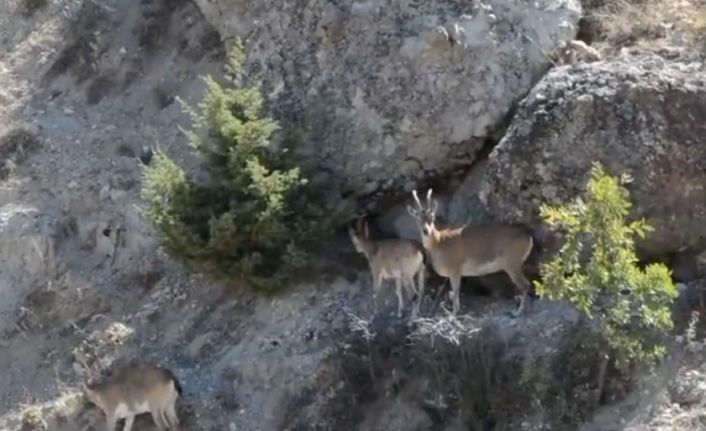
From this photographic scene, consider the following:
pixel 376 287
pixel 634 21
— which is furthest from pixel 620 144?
pixel 376 287

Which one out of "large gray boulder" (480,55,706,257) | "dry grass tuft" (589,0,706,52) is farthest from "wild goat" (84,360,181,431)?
"dry grass tuft" (589,0,706,52)

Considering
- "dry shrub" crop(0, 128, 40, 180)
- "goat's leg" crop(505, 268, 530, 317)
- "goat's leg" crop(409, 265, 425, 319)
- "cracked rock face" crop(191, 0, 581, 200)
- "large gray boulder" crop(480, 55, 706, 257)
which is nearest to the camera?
"large gray boulder" crop(480, 55, 706, 257)

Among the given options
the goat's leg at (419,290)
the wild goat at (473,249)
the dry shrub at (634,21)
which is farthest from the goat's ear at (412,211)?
the dry shrub at (634,21)

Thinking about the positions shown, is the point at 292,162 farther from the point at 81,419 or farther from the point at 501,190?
the point at 81,419

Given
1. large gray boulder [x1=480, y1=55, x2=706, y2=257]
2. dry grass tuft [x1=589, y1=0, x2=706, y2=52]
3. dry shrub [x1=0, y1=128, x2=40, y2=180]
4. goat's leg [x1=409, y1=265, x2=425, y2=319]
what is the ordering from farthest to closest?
dry shrub [x1=0, y1=128, x2=40, y2=180], dry grass tuft [x1=589, y1=0, x2=706, y2=52], goat's leg [x1=409, y1=265, x2=425, y2=319], large gray boulder [x1=480, y1=55, x2=706, y2=257]

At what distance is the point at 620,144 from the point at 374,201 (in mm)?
3179

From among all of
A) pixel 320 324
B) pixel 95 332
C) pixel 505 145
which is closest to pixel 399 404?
pixel 320 324

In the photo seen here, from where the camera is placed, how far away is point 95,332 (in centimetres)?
1766

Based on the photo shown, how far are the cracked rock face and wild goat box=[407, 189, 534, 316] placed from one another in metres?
1.10

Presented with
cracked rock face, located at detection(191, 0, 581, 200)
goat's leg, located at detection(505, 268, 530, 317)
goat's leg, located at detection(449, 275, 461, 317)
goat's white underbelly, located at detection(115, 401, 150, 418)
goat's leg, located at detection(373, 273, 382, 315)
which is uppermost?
cracked rock face, located at detection(191, 0, 581, 200)

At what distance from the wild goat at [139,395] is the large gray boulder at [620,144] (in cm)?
405

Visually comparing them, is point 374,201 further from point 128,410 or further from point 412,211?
point 128,410

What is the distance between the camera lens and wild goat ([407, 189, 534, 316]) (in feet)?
49.4

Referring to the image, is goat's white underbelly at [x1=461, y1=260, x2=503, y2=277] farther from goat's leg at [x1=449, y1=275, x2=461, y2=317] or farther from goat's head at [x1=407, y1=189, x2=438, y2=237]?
goat's head at [x1=407, y1=189, x2=438, y2=237]
